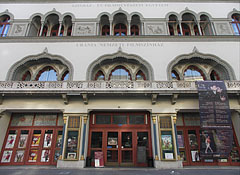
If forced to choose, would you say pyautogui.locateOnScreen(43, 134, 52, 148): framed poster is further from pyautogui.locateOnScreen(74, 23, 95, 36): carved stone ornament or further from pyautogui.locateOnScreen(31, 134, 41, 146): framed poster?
pyautogui.locateOnScreen(74, 23, 95, 36): carved stone ornament

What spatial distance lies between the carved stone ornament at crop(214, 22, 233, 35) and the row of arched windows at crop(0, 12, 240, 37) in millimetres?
677

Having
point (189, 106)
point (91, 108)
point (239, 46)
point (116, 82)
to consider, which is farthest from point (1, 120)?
point (239, 46)

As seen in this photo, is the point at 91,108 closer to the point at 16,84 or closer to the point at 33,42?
the point at 16,84

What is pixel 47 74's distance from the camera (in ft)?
43.3

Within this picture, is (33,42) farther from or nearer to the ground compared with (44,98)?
Answer: farther from the ground

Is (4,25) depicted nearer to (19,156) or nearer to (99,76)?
(99,76)

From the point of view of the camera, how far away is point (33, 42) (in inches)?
527

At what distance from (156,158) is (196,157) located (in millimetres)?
3351

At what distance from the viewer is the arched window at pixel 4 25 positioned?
1450 centimetres

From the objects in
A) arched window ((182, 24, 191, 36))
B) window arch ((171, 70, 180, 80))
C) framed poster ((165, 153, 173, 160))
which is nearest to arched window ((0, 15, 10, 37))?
window arch ((171, 70, 180, 80))

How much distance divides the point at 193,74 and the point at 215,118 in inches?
179

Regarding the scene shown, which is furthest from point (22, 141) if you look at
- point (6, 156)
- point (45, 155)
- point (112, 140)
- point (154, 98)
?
point (154, 98)

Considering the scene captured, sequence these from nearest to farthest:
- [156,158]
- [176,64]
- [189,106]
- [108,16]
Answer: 1. [156,158]
2. [189,106]
3. [176,64]
4. [108,16]

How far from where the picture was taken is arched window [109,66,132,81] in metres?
13.0
